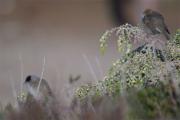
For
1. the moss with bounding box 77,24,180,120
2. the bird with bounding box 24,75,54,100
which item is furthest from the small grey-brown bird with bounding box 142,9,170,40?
the bird with bounding box 24,75,54,100

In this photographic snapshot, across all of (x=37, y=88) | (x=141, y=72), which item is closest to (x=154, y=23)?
(x=141, y=72)

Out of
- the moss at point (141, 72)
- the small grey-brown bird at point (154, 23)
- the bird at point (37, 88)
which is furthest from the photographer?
the small grey-brown bird at point (154, 23)

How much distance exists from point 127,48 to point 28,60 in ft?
27.3

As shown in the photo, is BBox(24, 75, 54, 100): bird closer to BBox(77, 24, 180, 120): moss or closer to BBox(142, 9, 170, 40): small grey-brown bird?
BBox(77, 24, 180, 120): moss

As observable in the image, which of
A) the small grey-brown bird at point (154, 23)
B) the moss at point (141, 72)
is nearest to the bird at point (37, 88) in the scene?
the moss at point (141, 72)

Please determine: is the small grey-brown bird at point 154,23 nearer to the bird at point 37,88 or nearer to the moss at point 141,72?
the moss at point 141,72

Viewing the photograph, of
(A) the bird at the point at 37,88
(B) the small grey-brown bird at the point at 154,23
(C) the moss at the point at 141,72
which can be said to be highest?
Result: (B) the small grey-brown bird at the point at 154,23

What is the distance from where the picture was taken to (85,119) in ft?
11.3

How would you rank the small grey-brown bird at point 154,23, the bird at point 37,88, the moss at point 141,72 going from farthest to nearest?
the small grey-brown bird at point 154,23 < the bird at point 37,88 < the moss at point 141,72

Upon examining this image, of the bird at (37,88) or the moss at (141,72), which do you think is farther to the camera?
the bird at (37,88)

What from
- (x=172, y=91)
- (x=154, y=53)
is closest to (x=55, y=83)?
(x=154, y=53)

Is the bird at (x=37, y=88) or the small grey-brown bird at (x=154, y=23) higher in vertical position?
the small grey-brown bird at (x=154, y=23)

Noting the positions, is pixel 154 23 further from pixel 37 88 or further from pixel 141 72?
pixel 37 88

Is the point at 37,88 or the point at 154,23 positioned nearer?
the point at 37,88
